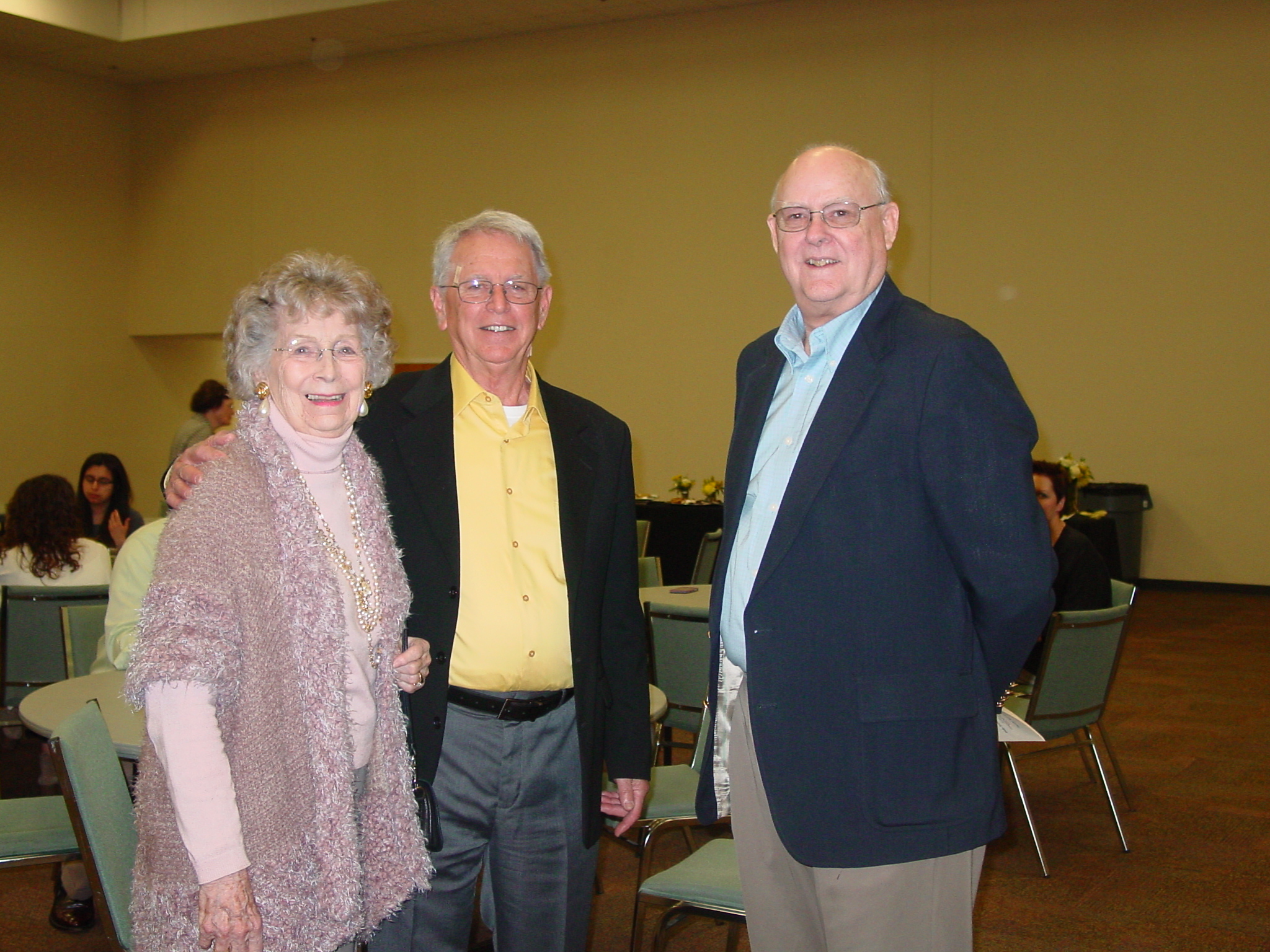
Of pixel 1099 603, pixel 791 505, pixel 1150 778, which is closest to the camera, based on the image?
pixel 791 505

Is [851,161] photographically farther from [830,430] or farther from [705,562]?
[705,562]

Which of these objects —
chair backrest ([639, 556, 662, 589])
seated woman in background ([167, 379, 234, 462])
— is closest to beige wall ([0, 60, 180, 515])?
seated woman in background ([167, 379, 234, 462])

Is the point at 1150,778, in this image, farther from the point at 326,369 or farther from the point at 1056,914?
the point at 326,369

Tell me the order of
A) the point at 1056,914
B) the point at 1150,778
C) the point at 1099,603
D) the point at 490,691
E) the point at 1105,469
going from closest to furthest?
1. the point at 490,691
2. the point at 1056,914
3. the point at 1099,603
4. the point at 1150,778
5. the point at 1105,469

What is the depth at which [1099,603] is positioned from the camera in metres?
4.35

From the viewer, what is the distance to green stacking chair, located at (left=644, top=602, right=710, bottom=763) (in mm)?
3820

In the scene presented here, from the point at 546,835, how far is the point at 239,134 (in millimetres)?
13420

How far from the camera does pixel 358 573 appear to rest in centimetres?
180

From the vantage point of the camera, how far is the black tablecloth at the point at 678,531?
8766mm

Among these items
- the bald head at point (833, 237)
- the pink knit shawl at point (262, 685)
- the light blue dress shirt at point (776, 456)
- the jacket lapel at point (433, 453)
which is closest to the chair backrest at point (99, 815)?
the pink knit shawl at point (262, 685)

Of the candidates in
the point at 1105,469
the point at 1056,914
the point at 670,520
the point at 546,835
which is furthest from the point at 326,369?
the point at 1105,469

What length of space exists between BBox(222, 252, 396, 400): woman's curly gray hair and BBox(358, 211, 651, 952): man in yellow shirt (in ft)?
1.16

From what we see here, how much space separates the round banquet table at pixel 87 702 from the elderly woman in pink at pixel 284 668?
38.3 inches

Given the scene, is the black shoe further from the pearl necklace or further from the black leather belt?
the pearl necklace
